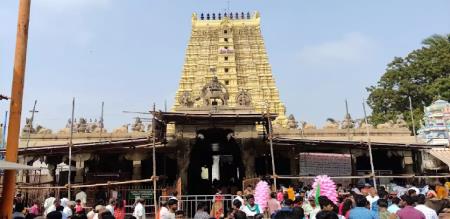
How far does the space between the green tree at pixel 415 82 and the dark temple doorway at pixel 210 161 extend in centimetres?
1971

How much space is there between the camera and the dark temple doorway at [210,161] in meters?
18.0

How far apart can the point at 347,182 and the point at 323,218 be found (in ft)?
42.4

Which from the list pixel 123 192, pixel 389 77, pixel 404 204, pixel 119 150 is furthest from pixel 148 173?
pixel 389 77

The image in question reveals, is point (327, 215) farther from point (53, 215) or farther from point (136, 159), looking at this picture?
point (136, 159)

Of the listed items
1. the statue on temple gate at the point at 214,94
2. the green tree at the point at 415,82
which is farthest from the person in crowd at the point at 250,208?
the green tree at the point at 415,82

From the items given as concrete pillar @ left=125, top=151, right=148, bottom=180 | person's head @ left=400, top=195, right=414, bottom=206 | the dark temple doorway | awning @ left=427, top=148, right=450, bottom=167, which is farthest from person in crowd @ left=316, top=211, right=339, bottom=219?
awning @ left=427, top=148, right=450, bottom=167

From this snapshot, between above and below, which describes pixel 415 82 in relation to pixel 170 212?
above

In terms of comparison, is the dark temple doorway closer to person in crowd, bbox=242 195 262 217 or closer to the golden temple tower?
person in crowd, bbox=242 195 262 217

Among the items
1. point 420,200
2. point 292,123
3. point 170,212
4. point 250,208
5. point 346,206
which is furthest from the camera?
point 292,123

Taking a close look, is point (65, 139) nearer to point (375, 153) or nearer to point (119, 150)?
A: point (119, 150)

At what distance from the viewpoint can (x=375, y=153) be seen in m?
19.3

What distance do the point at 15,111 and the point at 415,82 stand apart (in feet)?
121

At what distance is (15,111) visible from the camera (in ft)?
22.4

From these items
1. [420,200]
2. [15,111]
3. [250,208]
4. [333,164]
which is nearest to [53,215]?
[15,111]
